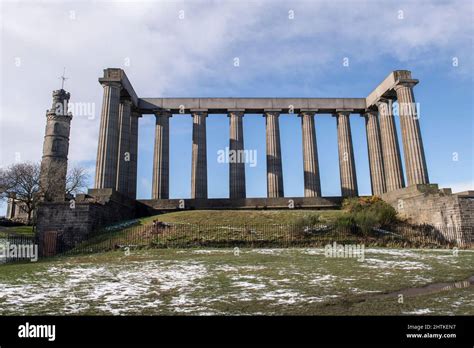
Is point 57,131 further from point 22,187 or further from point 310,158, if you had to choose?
point 310,158

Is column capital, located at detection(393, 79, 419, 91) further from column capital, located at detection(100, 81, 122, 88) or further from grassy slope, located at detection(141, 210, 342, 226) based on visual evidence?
column capital, located at detection(100, 81, 122, 88)

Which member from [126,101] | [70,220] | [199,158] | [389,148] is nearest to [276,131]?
[199,158]

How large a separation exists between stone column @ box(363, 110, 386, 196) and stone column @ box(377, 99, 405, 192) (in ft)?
3.68

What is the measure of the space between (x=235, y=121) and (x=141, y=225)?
19.9 meters

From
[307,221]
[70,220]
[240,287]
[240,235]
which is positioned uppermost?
[70,220]

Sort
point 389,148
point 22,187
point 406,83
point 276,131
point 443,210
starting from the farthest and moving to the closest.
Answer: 1. point 22,187
2. point 276,131
3. point 389,148
4. point 406,83
5. point 443,210

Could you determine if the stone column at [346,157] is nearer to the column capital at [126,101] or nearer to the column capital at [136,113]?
the column capital at [136,113]

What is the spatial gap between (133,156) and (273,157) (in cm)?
1618

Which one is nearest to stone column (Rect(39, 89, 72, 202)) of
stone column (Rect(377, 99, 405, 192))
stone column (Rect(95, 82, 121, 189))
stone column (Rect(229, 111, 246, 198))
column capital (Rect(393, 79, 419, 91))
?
stone column (Rect(95, 82, 121, 189))

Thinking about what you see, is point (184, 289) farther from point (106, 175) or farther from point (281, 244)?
point (106, 175)

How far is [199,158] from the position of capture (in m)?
39.0

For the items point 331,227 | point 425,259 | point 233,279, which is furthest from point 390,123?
point 233,279

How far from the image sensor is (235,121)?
39.8 meters
